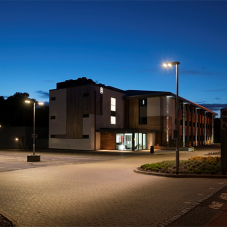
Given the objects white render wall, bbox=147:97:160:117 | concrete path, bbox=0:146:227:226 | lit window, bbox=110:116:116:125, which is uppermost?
white render wall, bbox=147:97:160:117

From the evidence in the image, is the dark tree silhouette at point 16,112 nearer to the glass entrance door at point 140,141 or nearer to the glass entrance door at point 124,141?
the glass entrance door at point 124,141

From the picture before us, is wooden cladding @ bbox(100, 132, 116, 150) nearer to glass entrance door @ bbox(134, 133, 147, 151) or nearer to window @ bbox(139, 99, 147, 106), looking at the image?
glass entrance door @ bbox(134, 133, 147, 151)

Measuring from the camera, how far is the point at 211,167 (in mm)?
15383

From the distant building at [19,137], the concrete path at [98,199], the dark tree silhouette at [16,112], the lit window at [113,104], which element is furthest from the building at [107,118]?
the dark tree silhouette at [16,112]

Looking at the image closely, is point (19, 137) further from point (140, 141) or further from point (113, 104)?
point (140, 141)

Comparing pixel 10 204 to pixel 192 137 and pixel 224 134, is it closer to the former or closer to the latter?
pixel 224 134

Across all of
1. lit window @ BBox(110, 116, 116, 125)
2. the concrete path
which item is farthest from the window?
the concrete path

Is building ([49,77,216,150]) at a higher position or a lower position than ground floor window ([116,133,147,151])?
higher

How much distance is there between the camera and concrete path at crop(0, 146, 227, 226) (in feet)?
23.4

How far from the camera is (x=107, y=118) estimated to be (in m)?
45.5

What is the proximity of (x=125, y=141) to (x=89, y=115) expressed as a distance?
21.5 ft

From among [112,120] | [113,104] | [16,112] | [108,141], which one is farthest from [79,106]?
[16,112]

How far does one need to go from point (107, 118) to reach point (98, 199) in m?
36.2

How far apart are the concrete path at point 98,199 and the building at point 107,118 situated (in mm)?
27708
